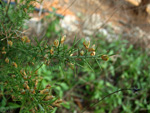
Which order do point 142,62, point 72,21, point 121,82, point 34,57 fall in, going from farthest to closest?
point 72,21
point 142,62
point 121,82
point 34,57

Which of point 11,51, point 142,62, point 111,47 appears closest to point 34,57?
point 11,51

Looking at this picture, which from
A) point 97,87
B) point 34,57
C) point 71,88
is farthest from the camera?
point 97,87

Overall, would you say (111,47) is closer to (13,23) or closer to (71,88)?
(71,88)

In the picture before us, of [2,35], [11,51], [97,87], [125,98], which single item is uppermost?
[2,35]

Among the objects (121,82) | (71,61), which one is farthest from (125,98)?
(71,61)

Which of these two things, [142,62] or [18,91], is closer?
[18,91]

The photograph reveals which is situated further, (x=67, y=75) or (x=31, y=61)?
(x=67, y=75)

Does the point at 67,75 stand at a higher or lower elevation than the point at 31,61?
lower

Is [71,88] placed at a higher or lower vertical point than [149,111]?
higher

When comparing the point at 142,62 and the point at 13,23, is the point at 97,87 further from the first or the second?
the point at 13,23
